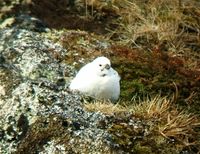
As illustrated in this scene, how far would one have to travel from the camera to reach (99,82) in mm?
6230

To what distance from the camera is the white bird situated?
6203 millimetres

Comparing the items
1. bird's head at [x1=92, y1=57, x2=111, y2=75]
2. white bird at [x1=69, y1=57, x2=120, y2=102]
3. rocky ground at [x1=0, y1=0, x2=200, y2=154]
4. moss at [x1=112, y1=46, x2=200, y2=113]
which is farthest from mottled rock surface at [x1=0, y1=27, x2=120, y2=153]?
moss at [x1=112, y1=46, x2=200, y2=113]

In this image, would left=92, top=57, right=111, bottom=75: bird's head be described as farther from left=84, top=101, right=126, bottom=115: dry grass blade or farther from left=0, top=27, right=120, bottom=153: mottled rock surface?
left=84, top=101, right=126, bottom=115: dry grass blade

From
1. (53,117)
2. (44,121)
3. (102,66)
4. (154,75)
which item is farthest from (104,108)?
(154,75)

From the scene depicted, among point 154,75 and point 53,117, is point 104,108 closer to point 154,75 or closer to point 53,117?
point 53,117

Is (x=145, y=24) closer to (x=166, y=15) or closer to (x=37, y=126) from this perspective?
(x=166, y=15)

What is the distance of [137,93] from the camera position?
24.2 feet

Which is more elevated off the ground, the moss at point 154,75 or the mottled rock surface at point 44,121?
the mottled rock surface at point 44,121

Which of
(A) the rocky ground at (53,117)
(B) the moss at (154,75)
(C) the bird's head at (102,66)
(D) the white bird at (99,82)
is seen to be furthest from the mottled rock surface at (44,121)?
(B) the moss at (154,75)

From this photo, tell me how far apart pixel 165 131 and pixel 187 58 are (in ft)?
14.7

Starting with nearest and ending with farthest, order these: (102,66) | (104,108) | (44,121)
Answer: (44,121), (104,108), (102,66)

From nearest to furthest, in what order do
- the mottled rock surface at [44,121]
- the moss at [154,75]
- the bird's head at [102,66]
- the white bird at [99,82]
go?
the mottled rock surface at [44,121]
the white bird at [99,82]
the bird's head at [102,66]
the moss at [154,75]

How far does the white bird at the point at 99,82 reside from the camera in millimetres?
6203

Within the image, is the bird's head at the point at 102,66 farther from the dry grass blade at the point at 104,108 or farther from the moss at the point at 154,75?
the moss at the point at 154,75
